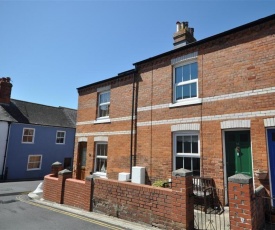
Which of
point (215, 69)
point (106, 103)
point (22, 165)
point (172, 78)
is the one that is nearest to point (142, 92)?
point (172, 78)

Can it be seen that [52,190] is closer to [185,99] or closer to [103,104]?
[103,104]

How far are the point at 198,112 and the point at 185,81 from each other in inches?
62.0

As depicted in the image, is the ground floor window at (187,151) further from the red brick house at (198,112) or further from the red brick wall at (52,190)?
the red brick wall at (52,190)

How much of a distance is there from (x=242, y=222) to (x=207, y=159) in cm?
306

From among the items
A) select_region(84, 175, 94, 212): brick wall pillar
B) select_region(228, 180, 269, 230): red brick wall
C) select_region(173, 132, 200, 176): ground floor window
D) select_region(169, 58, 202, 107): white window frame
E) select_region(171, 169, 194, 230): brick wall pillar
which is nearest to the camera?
select_region(228, 180, 269, 230): red brick wall

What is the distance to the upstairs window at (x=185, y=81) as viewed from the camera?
8344 mm

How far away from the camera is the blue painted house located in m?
19.3

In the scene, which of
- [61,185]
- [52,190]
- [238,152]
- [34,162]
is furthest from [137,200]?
[34,162]

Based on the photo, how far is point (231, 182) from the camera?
179 inches

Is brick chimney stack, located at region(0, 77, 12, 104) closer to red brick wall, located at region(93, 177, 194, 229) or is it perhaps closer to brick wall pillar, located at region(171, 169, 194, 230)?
red brick wall, located at region(93, 177, 194, 229)

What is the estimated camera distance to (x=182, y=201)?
4980 millimetres

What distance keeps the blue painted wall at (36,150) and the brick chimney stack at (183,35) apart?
17.7 m

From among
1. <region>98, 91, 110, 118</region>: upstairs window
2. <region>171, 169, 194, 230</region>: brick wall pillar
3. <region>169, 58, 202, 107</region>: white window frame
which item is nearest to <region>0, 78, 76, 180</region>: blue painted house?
<region>98, 91, 110, 118</region>: upstairs window

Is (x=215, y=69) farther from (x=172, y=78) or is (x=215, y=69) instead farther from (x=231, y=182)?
(x=231, y=182)
